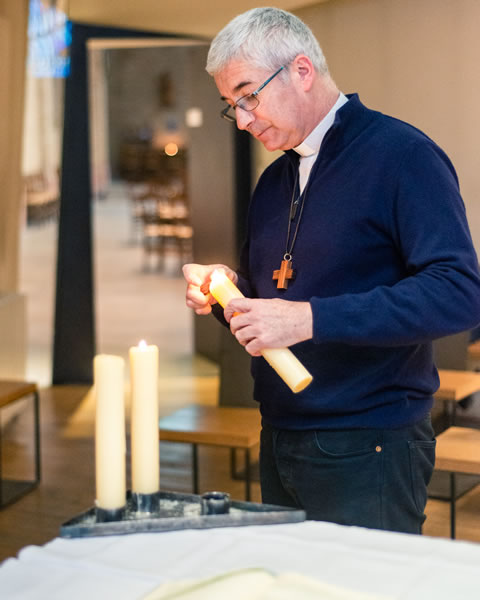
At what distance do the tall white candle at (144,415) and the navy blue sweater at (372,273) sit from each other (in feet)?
1.04

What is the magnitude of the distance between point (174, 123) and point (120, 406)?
24.2 meters

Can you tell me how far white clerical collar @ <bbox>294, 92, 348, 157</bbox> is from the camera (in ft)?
5.52

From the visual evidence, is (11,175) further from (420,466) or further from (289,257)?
(420,466)

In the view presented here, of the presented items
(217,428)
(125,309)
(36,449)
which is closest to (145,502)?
(217,428)

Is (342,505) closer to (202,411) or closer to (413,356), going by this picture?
(413,356)

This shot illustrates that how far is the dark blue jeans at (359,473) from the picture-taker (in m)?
1.60

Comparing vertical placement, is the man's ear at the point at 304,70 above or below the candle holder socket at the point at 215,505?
above

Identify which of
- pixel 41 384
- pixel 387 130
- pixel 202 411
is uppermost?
pixel 387 130

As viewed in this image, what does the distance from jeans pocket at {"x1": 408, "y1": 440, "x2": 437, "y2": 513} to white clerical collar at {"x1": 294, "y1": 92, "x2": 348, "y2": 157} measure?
0.60 m

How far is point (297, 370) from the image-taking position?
1298 mm

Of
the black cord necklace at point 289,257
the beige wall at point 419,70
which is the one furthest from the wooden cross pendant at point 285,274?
the beige wall at point 419,70

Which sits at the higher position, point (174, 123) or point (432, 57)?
point (174, 123)

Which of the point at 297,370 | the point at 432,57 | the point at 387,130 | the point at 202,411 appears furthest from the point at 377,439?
the point at 202,411

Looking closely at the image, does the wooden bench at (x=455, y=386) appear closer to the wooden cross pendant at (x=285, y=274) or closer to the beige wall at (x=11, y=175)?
the wooden cross pendant at (x=285, y=274)
